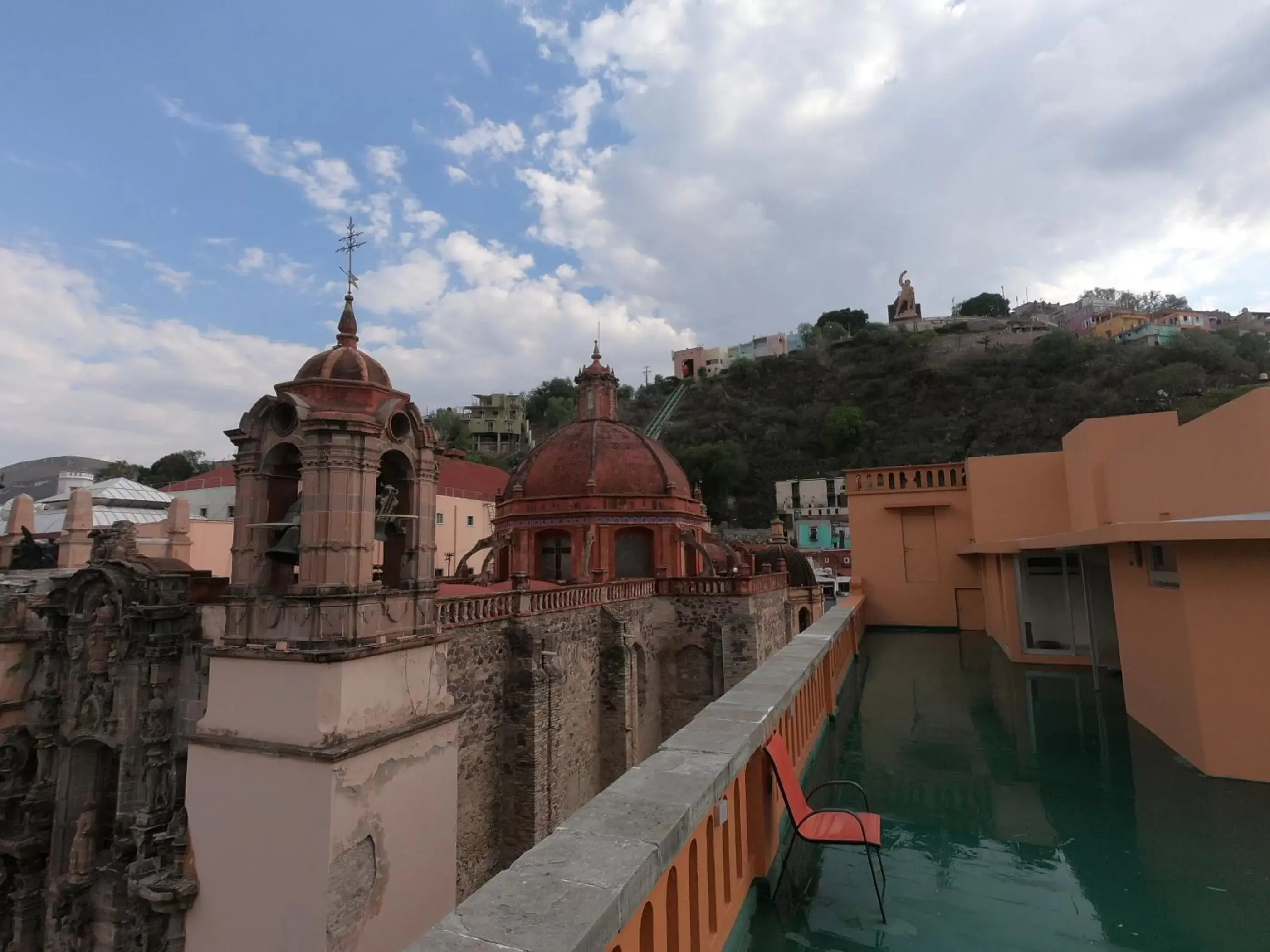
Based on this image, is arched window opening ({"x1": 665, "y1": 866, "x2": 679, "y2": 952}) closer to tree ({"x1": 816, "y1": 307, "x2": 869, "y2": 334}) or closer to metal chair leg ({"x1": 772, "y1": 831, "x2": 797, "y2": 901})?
metal chair leg ({"x1": 772, "y1": 831, "x2": 797, "y2": 901})

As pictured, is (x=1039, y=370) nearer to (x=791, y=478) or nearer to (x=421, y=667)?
(x=791, y=478)

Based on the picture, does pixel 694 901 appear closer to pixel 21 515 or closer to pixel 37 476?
pixel 21 515

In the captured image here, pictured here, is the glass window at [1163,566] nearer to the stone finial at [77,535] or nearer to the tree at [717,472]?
A: the stone finial at [77,535]

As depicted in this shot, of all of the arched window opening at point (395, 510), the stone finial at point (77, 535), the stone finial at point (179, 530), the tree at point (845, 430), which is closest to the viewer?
the arched window opening at point (395, 510)

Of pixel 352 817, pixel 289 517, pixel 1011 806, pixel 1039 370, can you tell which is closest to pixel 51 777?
pixel 289 517

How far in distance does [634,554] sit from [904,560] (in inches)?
287

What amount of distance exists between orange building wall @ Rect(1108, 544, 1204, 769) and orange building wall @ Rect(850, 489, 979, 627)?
21.8 ft

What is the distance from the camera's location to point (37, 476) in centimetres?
4341

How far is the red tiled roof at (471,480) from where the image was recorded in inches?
1354

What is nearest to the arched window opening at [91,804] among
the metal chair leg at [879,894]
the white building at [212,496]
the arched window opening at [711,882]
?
the arched window opening at [711,882]

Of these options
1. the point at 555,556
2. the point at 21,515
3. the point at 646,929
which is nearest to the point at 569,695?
the point at 555,556

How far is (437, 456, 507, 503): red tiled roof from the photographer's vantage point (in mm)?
34391

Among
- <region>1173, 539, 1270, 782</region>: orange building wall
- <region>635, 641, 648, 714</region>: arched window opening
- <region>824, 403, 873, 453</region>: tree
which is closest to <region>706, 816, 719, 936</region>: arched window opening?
<region>1173, 539, 1270, 782</region>: orange building wall

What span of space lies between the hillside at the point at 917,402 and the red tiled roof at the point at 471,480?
15.9 metres
